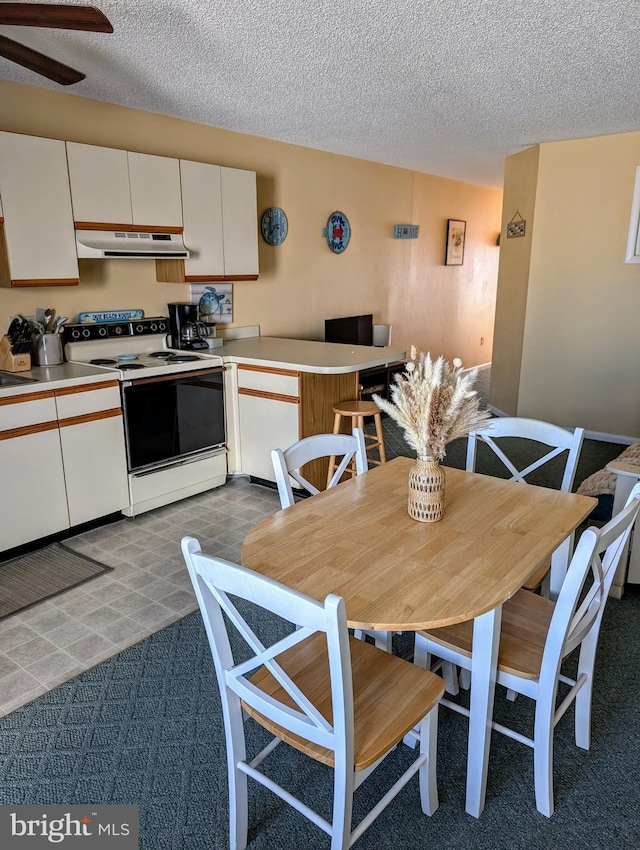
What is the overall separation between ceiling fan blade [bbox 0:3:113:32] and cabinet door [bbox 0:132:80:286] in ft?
3.57

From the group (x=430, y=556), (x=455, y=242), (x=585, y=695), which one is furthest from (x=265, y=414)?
(x=455, y=242)

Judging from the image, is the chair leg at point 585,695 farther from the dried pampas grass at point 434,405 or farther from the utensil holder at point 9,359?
the utensil holder at point 9,359

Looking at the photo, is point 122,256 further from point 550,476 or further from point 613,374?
point 613,374

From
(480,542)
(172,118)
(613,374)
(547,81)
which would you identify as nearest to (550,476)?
(613,374)

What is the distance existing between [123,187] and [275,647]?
3.16 metres

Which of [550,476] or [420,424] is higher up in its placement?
[420,424]

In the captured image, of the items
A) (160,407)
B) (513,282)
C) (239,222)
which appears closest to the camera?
(160,407)

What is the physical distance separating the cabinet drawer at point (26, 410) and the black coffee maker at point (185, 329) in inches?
48.6

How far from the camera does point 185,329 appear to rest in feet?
13.6

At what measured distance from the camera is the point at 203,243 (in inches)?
161

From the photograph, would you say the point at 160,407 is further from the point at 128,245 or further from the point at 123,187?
the point at 123,187

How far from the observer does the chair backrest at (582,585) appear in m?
1.41

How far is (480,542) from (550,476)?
284 cm

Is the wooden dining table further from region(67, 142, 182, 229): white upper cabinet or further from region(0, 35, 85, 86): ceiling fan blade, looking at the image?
region(67, 142, 182, 229): white upper cabinet
